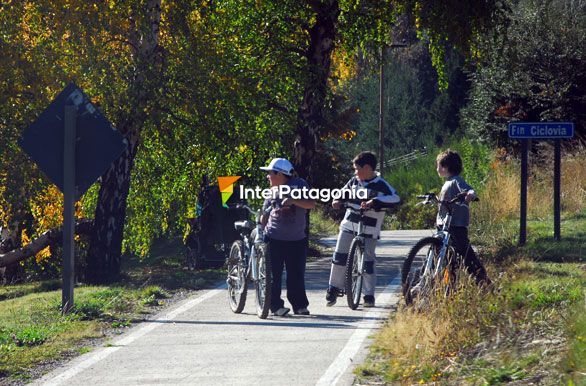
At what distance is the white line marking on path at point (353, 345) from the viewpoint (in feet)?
28.7

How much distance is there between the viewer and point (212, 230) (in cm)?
1877

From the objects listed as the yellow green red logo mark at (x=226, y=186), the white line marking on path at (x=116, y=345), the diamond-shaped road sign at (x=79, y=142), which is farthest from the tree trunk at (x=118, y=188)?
the diamond-shaped road sign at (x=79, y=142)

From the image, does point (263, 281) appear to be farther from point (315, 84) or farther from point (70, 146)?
point (315, 84)

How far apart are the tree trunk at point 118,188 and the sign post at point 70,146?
16.0ft

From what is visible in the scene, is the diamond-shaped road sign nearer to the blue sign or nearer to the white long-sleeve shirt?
the white long-sleeve shirt

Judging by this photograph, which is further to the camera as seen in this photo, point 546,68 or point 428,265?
point 546,68

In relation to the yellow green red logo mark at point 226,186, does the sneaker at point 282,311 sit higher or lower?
lower

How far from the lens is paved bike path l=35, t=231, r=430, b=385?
8.88 m

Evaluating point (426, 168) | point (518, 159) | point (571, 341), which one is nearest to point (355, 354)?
point (571, 341)

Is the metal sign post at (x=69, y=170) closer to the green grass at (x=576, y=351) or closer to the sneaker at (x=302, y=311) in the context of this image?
the sneaker at (x=302, y=311)

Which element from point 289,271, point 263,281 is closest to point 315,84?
point 289,271

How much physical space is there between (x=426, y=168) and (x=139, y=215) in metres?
22.9

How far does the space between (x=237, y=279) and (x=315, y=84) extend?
778cm

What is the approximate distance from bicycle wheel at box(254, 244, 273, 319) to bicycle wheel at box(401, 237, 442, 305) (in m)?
1.38
